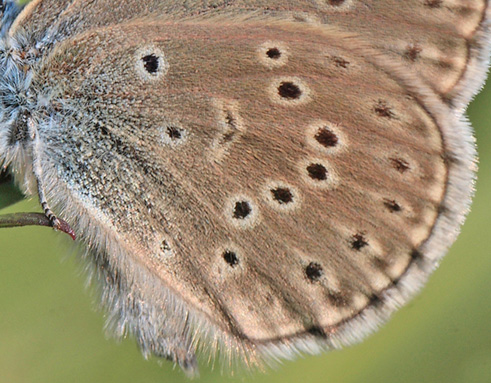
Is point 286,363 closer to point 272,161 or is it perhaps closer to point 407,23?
point 272,161

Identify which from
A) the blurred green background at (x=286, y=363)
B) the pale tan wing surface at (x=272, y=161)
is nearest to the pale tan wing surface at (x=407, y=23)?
the pale tan wing surface at (x=272, y=161)

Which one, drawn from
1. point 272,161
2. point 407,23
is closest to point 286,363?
point 272,161

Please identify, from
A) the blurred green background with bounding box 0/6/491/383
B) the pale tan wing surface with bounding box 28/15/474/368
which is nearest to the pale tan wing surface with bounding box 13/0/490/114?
the pale tan wing surface with bounding box 28/15/474/368

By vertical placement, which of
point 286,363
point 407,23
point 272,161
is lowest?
point 286,363

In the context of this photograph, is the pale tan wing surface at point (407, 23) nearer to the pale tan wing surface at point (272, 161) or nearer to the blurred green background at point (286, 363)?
the pale tan wing surface at point (272, 161)

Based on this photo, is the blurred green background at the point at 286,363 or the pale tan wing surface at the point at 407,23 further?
the blurred green background at the point at 286,363

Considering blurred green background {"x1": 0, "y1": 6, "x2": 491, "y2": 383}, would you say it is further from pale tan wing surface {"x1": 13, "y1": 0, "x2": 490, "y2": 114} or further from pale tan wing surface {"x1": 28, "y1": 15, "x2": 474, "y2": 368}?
pale tan wing surface {"x1": 13, "y1": 0, "x2": 490, "y2": 114}
